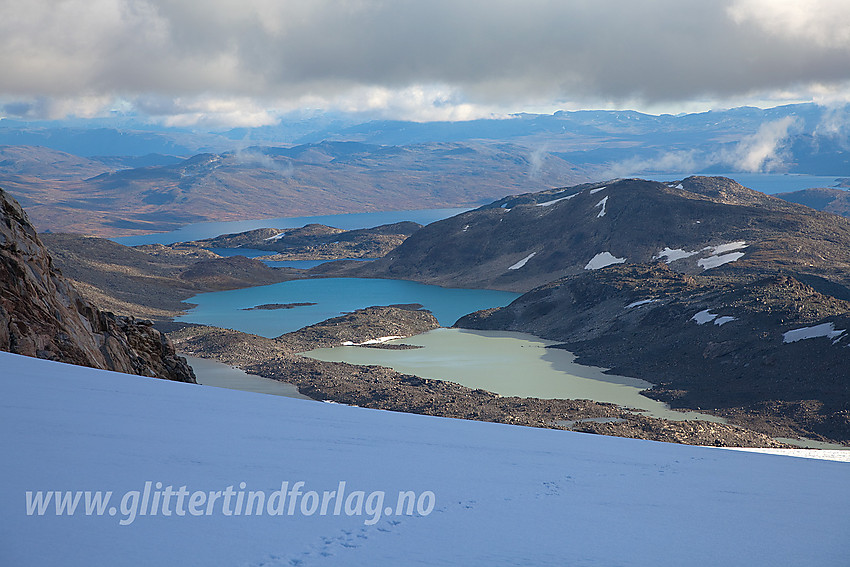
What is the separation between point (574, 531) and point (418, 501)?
114cm

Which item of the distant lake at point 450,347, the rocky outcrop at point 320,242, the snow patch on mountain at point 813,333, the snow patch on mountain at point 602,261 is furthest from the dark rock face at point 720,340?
the rocky outcrop at point 320,242

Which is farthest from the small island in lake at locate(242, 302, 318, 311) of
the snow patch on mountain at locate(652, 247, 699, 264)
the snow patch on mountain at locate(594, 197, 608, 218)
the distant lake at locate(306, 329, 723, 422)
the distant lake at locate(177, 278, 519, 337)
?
the snow patch on mountain at locate(594, 197, 608, 218)

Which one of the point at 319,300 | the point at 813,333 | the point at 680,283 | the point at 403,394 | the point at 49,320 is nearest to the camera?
the point at 49,320

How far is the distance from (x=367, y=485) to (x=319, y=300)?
75992 millimetres

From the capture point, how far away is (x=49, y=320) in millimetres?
11500

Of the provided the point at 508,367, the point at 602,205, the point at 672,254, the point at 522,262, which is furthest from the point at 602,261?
the point at 508,367

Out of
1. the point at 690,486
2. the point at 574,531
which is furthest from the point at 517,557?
the point at 690,486

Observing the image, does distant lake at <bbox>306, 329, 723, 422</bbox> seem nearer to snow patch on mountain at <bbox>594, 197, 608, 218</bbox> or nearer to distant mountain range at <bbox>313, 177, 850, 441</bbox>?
distant mountain range at <bbox>313, 177, 850, 441</bbox>

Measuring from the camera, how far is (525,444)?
785 centimetres

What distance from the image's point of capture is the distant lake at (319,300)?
65.8 metres

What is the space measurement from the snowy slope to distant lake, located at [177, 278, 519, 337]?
51380 mm

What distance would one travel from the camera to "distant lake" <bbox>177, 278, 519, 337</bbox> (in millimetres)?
65812

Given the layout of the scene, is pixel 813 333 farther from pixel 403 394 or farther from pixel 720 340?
pixel 403 394

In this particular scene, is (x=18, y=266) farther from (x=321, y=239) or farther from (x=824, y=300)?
(x=321, y=239)
